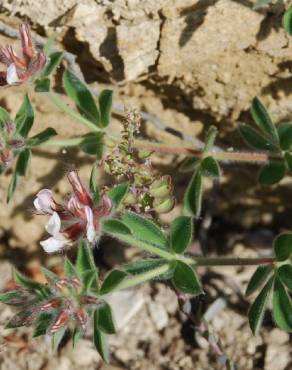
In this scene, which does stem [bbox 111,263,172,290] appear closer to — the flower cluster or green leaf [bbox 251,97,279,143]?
the flower cluster

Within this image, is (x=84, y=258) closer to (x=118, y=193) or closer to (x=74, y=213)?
(x=74, y=213)

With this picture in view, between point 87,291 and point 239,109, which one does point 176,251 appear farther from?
point 239,109

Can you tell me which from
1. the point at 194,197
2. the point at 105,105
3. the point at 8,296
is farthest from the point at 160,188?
the point at 8,296

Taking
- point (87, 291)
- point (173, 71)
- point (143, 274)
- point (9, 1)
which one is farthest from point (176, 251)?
point (9, 1)

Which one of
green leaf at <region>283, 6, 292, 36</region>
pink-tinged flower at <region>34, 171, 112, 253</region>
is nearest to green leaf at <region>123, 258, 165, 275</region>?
pink-tinged flower at <region>34, 171, 112, 253</region>

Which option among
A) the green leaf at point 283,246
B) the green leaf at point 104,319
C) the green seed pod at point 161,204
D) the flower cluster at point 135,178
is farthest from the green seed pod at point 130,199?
the green leaf at point 283,246

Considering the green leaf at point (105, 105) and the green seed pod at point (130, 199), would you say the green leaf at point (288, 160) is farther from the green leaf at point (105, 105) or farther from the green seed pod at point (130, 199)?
the green leaf at point (105, 105)

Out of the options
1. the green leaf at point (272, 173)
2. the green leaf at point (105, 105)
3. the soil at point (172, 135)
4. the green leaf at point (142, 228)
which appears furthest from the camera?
the soil at point (172, 135)
